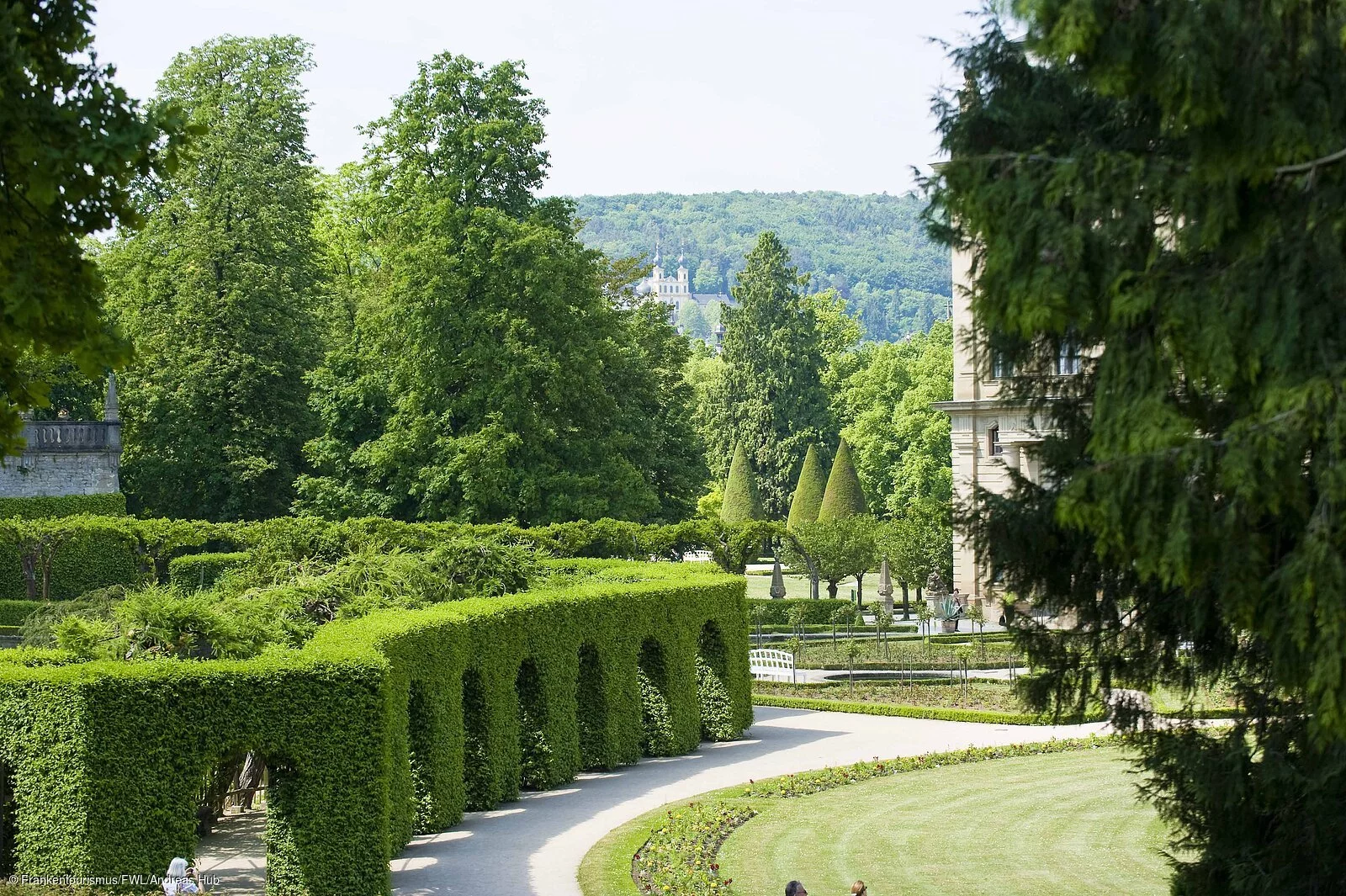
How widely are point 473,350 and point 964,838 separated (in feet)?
80.7

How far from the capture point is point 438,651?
2077 cm

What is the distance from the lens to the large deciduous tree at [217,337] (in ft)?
151

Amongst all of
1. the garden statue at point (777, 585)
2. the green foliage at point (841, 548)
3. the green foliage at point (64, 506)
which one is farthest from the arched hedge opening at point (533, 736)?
the garden statue at point (777, 585)

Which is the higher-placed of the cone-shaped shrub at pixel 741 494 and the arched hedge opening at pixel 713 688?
the cone-shaped shrub at pixel 741 494

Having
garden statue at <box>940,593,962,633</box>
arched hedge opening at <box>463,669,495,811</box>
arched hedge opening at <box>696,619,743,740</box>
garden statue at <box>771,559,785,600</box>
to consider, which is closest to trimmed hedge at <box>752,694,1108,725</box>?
arched hedge opening at <box>696,619,743,740</box>

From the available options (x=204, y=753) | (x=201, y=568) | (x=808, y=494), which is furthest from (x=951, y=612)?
(x=204, y=753)

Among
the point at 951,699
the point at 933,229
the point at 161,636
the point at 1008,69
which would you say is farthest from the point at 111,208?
the point at 951,699

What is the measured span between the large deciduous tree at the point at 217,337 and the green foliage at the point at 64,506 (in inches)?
91.3

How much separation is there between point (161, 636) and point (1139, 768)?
1139cm

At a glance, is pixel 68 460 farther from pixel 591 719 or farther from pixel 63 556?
pixel 591 719

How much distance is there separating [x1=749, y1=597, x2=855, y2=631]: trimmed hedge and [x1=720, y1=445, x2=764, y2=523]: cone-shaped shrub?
22.6 meters

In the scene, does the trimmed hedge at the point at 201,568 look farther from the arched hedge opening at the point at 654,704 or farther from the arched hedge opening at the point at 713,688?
the arched hedge opening at the point at 654,704

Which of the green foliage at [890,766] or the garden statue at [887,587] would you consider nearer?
the green foliage at [890,766]

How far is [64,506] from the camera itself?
4375 centimetres
